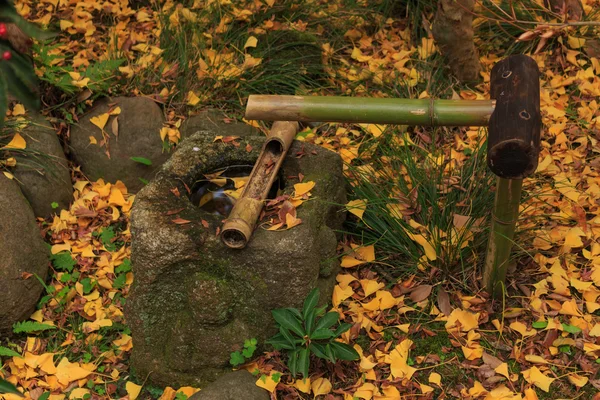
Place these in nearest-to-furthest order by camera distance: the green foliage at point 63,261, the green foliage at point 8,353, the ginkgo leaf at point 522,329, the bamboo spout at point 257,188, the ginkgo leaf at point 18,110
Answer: the bamboo spout at point 257,188
the ginkgo leaf at point 522,329
the green foliage at point 8,353
the green foliage at point 63,261
the ginkgo leaf at point 18,110

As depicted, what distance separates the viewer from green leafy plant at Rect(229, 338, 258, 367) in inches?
116

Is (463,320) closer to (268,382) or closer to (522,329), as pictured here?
(522,329)

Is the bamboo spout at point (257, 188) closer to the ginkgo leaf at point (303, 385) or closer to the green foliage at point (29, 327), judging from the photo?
the ginkgo leaf at point (303, 385)

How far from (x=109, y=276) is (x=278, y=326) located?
114 cm

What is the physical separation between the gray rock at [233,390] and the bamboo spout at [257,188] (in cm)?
54

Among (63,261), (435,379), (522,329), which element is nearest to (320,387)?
(435,379)

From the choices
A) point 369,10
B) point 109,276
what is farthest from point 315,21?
point 109,276

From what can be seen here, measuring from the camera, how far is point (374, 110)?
2.79 meters

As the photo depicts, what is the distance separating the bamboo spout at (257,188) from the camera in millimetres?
2816

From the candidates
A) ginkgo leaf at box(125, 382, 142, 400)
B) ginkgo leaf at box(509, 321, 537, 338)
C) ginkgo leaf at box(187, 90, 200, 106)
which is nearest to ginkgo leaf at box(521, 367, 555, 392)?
ginkgo leaf at box(509, 321, 537, 338)

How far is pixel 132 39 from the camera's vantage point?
4594mm

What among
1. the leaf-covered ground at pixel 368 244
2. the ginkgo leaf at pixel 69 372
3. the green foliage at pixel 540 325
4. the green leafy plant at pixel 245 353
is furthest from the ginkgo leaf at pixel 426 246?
the ginkgo leaf at pixel 69 372

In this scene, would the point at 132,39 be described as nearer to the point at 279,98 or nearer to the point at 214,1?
the point at 214,1

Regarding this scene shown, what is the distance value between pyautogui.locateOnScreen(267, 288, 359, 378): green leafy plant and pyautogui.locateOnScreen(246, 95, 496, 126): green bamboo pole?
0.72 m
